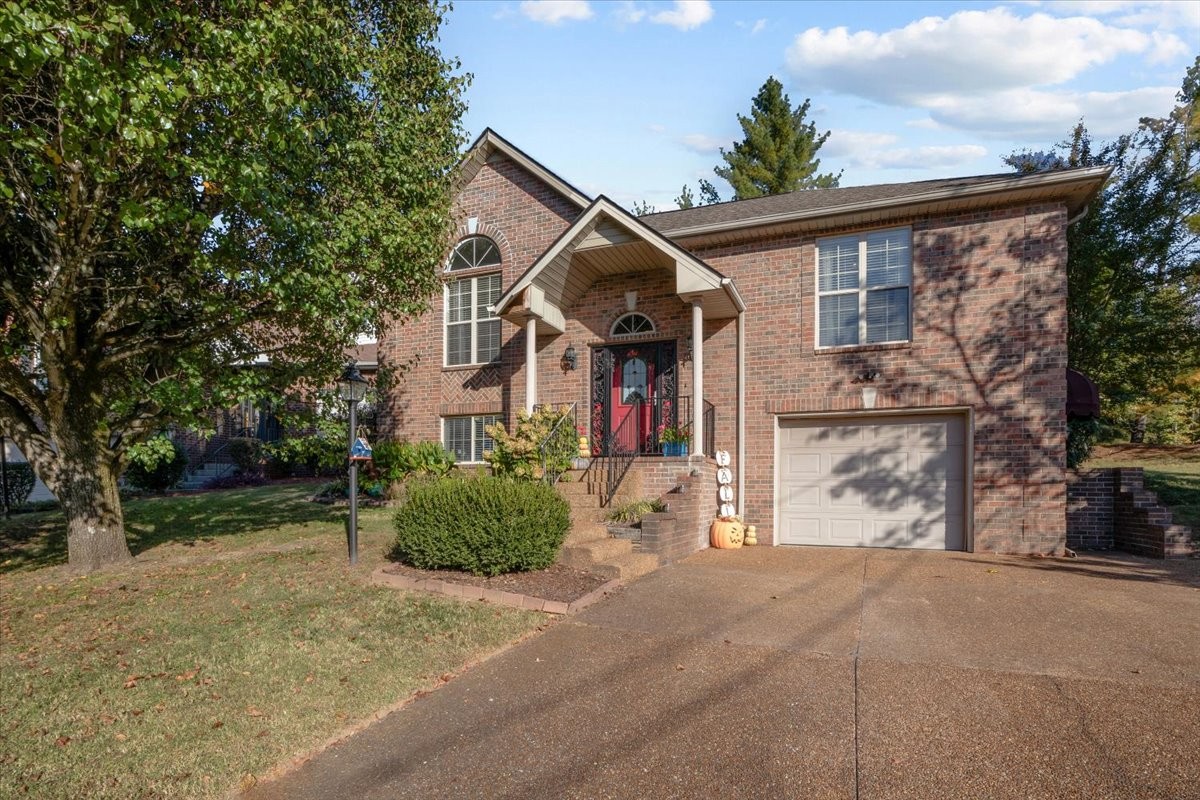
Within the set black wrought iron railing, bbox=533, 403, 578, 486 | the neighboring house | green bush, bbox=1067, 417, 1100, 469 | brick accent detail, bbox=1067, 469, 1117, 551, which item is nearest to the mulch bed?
black wrought iron railing, bbox=533, 403, 578, 486

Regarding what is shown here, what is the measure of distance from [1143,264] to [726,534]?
12.2m

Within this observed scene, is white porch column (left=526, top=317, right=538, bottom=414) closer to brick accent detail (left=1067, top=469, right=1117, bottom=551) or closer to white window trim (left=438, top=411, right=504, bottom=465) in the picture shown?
white window trim (left=438, top=411, right=504, bottom=465)

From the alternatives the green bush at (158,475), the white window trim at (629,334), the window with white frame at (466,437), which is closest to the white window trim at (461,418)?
the window with white frame at (466,437)

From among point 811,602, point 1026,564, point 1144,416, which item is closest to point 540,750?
point 811,602

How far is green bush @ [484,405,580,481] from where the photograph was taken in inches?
427

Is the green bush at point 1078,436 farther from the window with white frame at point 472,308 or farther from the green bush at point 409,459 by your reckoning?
the green bush at point 409,459

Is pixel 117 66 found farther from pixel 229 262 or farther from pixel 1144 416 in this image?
pixel 1144 416

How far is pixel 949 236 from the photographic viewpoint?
1066 cm

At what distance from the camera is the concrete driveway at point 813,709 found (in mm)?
3631

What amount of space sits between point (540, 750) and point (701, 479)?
23.7 feet

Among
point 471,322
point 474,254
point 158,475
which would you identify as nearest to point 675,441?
point 471,322

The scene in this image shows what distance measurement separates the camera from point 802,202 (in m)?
12.4

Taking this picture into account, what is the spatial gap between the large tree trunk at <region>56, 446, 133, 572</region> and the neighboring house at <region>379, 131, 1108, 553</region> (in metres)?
4.83

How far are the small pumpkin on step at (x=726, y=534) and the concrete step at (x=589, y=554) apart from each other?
112 inches
